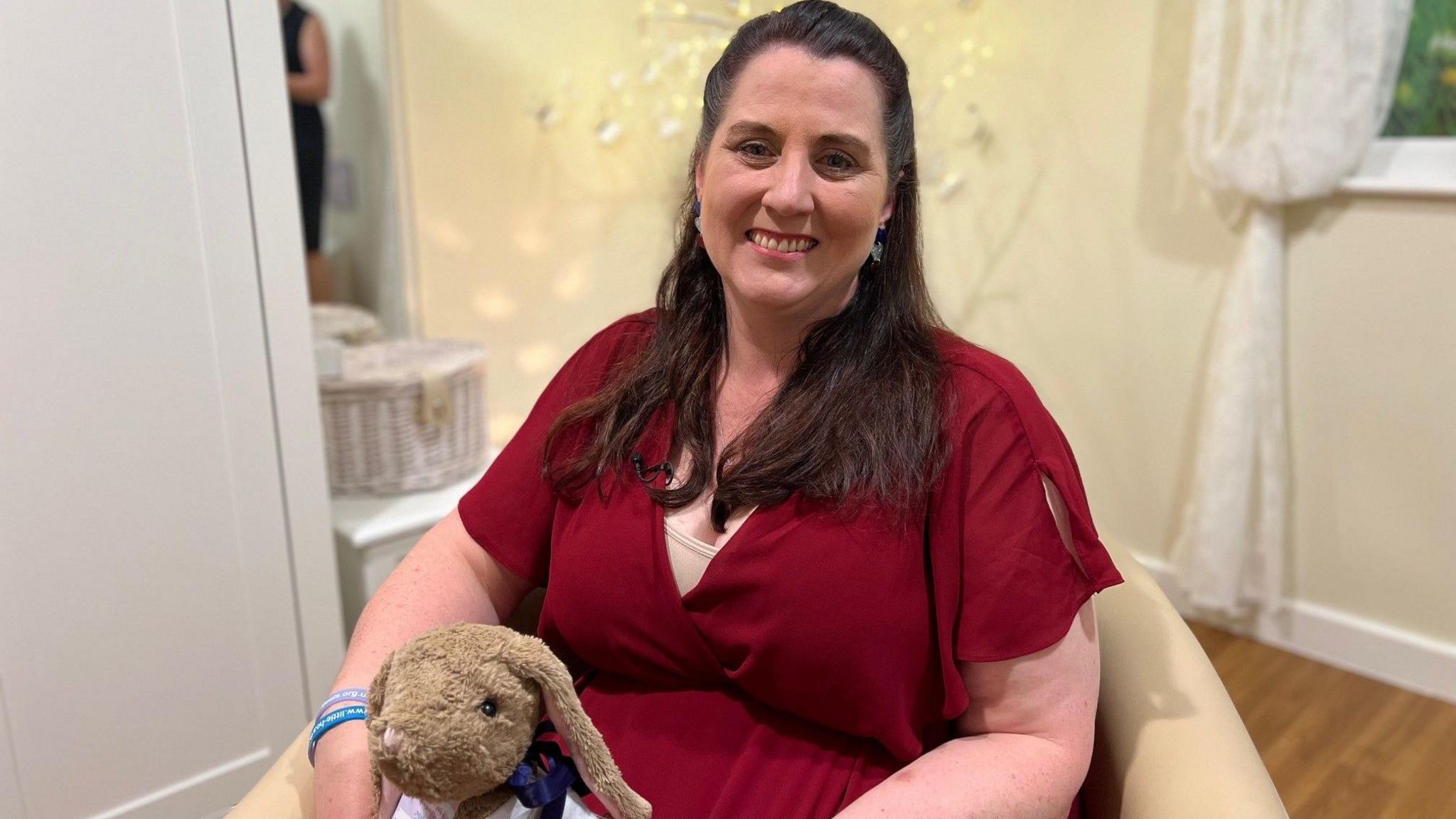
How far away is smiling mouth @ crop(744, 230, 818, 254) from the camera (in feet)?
3.33

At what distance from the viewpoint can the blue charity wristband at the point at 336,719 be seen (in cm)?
99

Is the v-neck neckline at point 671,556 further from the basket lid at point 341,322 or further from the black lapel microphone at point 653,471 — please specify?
the basket lid at point 341,322

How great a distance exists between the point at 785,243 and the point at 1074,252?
1705mm

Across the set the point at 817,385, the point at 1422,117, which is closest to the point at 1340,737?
the point at 1422,117

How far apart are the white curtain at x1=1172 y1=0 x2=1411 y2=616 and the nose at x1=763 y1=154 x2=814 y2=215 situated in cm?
151

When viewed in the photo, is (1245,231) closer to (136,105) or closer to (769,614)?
(769,614)

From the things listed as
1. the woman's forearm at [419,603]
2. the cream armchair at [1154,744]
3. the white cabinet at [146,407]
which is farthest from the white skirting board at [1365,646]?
the white cabinet at [146,407]

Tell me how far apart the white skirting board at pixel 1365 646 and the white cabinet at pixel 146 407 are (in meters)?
1.89

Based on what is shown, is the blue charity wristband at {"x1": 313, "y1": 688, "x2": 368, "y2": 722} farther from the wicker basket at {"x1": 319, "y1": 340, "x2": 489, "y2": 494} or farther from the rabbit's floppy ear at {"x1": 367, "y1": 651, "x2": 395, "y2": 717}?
the wicker basket at {"x1": 319, "y1": 340, "x2": 489, "y2": 494}

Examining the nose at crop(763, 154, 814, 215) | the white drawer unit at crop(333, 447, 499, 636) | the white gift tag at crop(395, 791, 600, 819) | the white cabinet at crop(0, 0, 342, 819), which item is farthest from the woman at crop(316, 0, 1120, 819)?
the white drawer unit at crop(333, 447, 499, 636)

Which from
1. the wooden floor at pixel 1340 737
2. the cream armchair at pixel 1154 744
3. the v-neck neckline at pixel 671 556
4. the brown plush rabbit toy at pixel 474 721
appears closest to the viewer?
the brown plush rabbit toy at pixel 474 721

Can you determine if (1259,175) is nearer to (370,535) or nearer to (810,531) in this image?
(810,531)

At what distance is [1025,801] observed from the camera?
886 millimetres

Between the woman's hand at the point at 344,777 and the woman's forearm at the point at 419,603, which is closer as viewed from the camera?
the woman's hand at the point at 344,777
